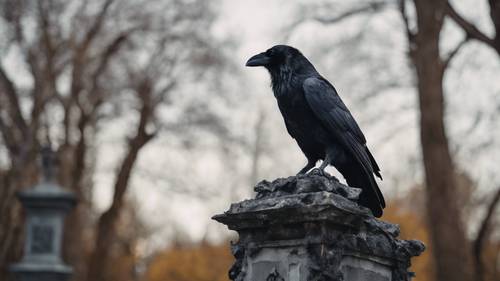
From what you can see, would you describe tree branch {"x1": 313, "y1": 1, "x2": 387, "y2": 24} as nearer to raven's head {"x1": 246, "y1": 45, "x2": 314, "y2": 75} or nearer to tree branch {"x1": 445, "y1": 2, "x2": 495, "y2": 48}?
tree branch {"x1": 445, "y1": 2, "x2": 495, "y2": 48}

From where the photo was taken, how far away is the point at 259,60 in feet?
19.6

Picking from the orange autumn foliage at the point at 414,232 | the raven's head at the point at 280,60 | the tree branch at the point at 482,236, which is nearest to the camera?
the raven's head at the point at 280,60

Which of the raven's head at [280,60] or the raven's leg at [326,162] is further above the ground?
the raven's head at [280,60]

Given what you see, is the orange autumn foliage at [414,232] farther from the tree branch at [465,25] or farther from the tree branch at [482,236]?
the tree branch at [465,25]

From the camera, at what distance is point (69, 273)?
1908 cm

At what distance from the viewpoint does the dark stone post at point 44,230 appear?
18594mm

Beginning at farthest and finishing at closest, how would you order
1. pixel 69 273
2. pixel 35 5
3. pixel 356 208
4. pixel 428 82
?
pixel 35 5 → pixel 69 273 → pixel 428 82 → pixel 356 208

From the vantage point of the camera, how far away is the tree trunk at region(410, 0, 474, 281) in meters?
12.9

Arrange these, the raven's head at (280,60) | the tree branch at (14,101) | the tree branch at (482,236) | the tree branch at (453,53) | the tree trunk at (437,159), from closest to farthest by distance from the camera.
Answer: the raven's head at (280,60) → the tree trunk at (437,159) → the tree branch at (482,236) → the tree branch at (453,53) → the tree branch at (14,101)

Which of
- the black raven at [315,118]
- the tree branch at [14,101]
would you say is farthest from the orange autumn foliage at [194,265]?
the black raven at [315,118]

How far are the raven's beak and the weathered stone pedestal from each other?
945 millimetres

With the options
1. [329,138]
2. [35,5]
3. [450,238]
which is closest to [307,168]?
[329,138]

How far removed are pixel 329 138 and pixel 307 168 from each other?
0.30 m

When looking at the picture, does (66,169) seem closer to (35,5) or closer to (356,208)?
(35,5)
